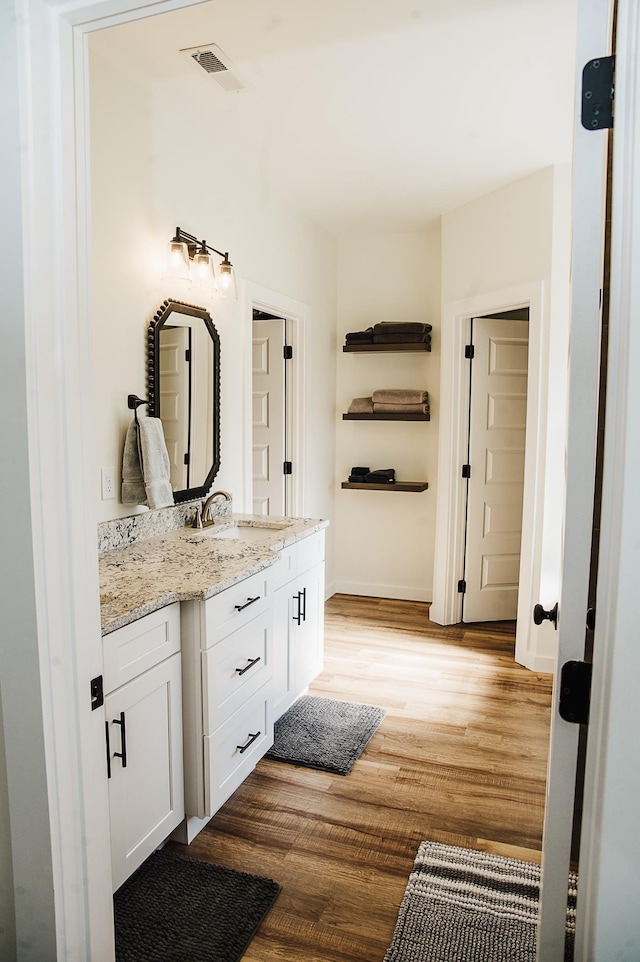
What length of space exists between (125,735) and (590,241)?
66.2 inches

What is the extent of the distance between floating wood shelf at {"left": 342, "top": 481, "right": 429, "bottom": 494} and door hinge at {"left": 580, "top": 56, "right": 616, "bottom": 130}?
13.0ft

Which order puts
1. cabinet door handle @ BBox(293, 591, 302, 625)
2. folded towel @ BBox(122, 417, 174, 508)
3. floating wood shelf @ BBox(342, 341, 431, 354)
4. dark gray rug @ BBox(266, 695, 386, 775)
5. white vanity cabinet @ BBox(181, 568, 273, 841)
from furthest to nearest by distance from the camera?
floating wood shelf @ BBox(342, 341, 431, 354) → cabinet door handle @ BBox(293, 591, 302, 625) → dark gray rug @ BBox(266, 695, 386, 775) → folded towel @ BBox(122, 417, 174, 508) → white vanity cabinet @ BBox(181, 568, 273, 841)

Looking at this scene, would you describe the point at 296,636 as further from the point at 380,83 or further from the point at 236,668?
the point at 380,83

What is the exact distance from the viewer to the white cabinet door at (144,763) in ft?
5.96

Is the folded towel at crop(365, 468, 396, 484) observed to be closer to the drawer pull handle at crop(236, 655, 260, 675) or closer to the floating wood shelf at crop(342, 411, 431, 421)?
the floating wood shelf at crop(342, 411, 431, 421)

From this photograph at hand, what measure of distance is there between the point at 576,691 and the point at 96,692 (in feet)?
2.87

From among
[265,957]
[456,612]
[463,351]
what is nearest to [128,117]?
[463,351]

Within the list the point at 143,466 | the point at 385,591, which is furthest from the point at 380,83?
the point at 385,591

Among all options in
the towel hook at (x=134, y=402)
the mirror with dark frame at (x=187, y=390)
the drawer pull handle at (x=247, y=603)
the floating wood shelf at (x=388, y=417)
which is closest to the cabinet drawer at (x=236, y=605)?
the drawer pull handle at (x=247, y=603)

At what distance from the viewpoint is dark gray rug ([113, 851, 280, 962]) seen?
1786mm

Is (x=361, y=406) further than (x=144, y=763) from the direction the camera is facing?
Yes

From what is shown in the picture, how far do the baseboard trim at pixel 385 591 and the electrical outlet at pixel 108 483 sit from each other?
295 centimetres

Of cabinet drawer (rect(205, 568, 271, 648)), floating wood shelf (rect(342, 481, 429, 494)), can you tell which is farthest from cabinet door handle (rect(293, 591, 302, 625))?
floating wood shelf (rect(342, 481, 429, 494))

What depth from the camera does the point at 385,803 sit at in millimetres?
2502
